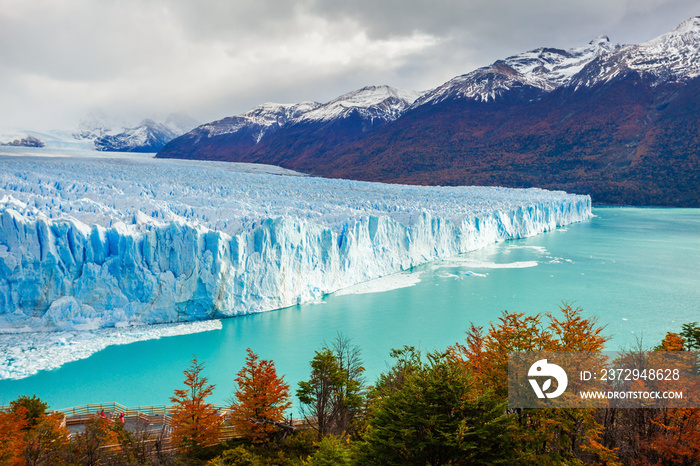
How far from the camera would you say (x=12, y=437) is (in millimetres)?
6547

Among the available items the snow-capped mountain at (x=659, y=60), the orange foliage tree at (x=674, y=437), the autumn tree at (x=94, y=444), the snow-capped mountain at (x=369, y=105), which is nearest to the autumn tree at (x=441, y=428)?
the orange foliage tree at (x=674, y=437)

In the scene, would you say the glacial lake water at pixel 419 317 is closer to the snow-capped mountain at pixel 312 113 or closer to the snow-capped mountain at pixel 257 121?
the snow-capped mountain at pixel 312 113

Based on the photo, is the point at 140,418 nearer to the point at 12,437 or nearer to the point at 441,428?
the point at 12,437

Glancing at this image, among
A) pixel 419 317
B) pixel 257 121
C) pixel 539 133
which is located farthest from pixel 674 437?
pixel 257 121

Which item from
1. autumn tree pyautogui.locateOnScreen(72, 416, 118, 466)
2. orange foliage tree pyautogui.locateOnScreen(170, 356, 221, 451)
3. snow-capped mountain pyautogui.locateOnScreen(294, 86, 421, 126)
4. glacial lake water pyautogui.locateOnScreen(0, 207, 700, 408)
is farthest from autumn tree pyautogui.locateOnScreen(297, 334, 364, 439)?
snow-capped mountain pyautogui.locateOnScreen(294, 86, 421, 126)

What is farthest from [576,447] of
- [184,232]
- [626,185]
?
[626,185]

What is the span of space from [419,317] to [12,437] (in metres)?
12.5

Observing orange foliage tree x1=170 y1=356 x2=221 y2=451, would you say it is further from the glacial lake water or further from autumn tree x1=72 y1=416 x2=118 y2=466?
the glacial lake water

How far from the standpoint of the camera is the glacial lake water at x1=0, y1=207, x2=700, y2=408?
11.3 meters

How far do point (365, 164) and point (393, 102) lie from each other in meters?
50.5

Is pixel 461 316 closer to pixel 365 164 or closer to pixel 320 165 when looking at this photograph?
pixel 365 164

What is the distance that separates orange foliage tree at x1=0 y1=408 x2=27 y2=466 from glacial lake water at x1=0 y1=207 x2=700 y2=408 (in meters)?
2.91

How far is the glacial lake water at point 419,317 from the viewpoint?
11.3 metres

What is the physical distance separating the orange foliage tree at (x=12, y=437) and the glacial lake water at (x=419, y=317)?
291 cm
